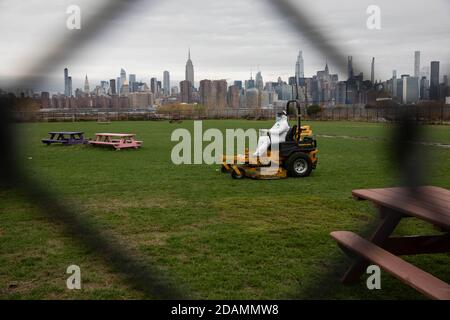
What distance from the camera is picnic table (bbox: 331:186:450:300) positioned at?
70.1 inches

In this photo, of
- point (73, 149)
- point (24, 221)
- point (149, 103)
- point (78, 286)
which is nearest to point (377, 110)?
point (149, 103)

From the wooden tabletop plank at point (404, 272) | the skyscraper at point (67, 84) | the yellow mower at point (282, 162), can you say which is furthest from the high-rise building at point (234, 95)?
the yellow mower at point (282, 162)

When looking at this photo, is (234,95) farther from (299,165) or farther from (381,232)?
(299,165)

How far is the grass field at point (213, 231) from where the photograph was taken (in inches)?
72.2

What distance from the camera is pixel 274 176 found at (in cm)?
833

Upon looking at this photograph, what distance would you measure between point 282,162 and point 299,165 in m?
0.32

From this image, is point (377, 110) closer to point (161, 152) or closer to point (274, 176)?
point (274, 176)

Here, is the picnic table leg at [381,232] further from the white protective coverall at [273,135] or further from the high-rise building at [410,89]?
the white protective coverall at [273,135]

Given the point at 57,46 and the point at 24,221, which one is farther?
the point at 24,221

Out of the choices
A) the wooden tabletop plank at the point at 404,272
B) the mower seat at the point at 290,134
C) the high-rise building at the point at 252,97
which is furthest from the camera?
the mower seat at the point at 290,134

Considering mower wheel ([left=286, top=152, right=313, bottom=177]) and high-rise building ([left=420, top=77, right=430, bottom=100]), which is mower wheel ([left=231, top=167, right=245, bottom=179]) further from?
high-rise building ([left=420, top=77, right=430, bottom=100])

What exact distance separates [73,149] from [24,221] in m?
10.2
